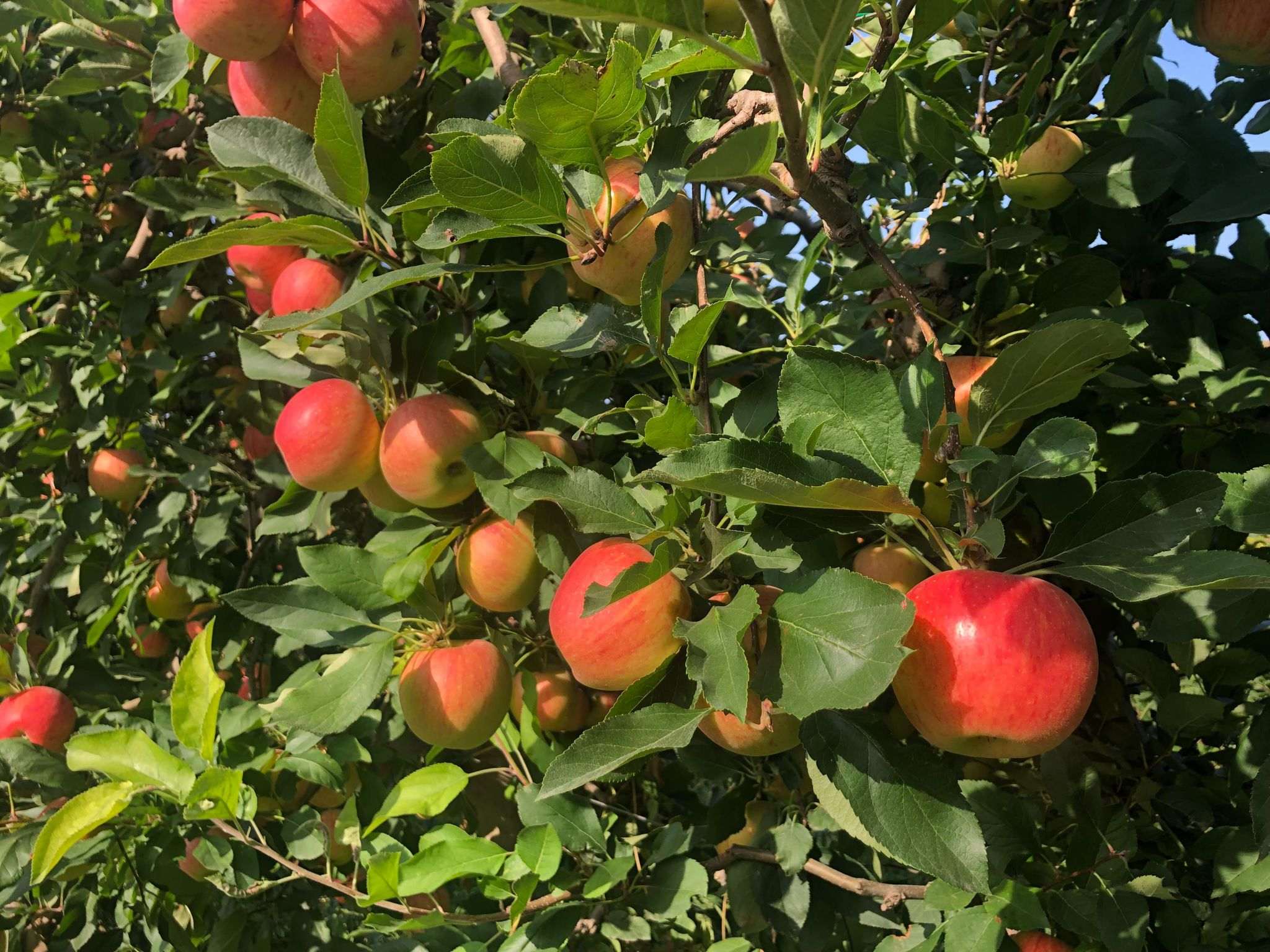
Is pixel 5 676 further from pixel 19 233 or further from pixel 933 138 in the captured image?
pixel 933 138

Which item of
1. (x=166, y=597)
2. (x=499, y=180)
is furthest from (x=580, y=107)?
(x=166, y=597)

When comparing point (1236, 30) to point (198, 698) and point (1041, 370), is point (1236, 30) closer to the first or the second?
point (1041, 370)

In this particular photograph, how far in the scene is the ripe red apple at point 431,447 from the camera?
1093 millimetres

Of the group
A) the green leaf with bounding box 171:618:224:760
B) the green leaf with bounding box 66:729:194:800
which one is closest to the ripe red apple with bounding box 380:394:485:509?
the green leaf with bounding box 171:618:224:760

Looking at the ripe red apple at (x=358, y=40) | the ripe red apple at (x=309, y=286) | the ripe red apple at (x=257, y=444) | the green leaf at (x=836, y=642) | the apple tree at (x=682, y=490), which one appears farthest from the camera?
the ripe red apple at (x=257, y=444)

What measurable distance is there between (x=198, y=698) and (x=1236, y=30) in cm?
161

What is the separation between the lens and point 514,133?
0.81 meters

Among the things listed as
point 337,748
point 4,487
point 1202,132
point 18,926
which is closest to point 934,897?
point 337,748

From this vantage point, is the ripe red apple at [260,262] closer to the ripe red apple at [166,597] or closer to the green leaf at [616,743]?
the ripe red apple at [166,597]

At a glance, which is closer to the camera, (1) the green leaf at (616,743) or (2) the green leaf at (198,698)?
(1) the green leaf at (616,743)

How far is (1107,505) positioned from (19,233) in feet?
6.15

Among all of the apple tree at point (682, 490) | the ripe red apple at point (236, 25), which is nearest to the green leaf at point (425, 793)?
the apple tree at point (682, 490)

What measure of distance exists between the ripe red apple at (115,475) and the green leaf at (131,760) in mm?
833

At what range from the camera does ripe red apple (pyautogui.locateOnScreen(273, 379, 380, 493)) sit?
116 centimetres
